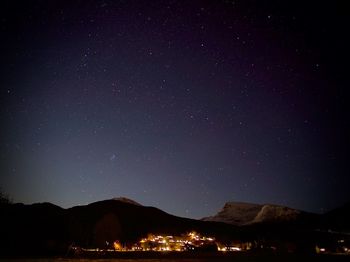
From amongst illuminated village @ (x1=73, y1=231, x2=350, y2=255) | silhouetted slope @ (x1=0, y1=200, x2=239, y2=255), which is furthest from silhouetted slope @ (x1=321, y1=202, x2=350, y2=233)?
silhouetted slope @ (x1=0, y1=200, x2=239, y2=255)

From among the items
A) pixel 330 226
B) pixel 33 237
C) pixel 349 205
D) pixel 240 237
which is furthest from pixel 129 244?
pixel 349 205

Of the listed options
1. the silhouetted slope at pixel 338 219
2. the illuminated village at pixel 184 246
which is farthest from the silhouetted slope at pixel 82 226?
the silhouetted slope at pixel 338 219

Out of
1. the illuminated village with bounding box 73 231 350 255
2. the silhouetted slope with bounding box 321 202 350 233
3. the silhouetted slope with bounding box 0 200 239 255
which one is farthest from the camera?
the silhouetted slope with bounding box 321 202 350 233

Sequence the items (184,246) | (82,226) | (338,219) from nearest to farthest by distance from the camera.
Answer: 1. (184,246)
2. (82,226)
3. (338,219)

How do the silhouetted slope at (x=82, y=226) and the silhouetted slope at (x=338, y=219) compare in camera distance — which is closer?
the silhouetted slope at (x=82, y=226)

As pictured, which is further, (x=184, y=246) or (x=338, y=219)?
(x=338, y=219)

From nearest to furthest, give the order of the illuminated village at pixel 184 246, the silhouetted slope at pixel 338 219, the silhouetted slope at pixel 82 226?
1. the silhouetted slope at pixel 82 226
2. the illuminated village at pixel 184 246
3. the silhouetted slope at pixel 338 219

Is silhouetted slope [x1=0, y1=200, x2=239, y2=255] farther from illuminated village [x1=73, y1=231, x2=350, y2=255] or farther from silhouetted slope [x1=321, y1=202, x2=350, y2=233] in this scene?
silhouetted slope [x1=321, y1=202, x2=350, y2=233]

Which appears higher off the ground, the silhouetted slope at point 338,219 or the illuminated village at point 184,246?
the silhouetted slope at point 338,219

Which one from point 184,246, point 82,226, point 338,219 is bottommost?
point 184,246

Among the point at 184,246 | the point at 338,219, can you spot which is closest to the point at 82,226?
the point at 184,246

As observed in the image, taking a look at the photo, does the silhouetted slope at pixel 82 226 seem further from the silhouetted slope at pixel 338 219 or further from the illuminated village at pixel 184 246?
the silhouetted slope at pixel 338 219

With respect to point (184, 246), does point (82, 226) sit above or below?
above

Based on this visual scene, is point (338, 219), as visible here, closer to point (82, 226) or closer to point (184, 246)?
point (184, 246)
